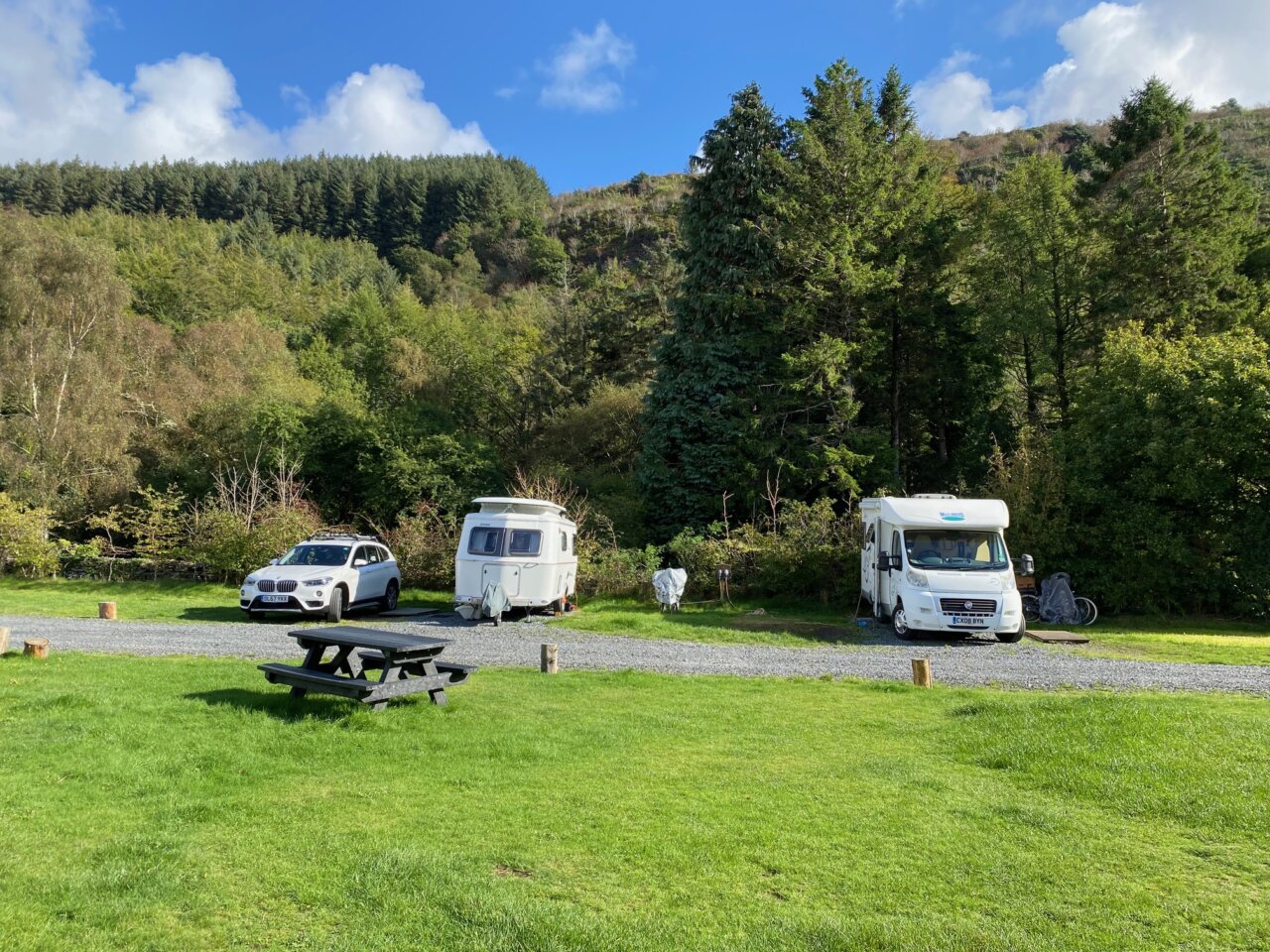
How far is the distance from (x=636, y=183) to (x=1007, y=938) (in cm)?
13246

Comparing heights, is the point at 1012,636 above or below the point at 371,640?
below

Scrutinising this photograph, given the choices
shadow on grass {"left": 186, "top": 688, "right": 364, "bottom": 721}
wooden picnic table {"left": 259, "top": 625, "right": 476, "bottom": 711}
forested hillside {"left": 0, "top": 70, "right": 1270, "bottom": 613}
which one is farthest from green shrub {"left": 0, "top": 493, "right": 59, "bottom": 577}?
wooden picnic table {"left": 259, "top": 625, "right": 476, "bottom": 711}

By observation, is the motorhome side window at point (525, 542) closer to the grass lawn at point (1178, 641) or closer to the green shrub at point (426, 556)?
the green shrub at point (426, 556)

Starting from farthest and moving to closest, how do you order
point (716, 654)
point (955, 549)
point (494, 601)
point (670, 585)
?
point (670, 585) < point (494, 601) < point (955, 549) < point (716, 654)

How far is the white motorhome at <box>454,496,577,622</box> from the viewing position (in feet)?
51.0

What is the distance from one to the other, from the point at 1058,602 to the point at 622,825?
48.3ft

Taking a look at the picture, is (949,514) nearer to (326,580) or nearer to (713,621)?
(713,621)

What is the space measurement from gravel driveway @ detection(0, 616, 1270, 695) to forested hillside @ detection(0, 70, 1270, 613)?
5.64 metres

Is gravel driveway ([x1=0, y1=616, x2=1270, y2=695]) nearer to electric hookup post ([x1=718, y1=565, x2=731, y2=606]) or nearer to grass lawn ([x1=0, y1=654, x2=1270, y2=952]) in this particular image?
grass lawn ([x1=0, y1=654, x2=1270, y2=952])

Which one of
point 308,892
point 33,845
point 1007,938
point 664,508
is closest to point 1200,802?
point 1007,938

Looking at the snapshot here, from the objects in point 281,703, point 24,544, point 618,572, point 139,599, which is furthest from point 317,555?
point 24,544

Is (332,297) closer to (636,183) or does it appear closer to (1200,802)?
(1200,802)

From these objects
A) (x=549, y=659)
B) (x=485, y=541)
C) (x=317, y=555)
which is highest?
(x=485, y=541)

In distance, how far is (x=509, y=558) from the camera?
15586mm
